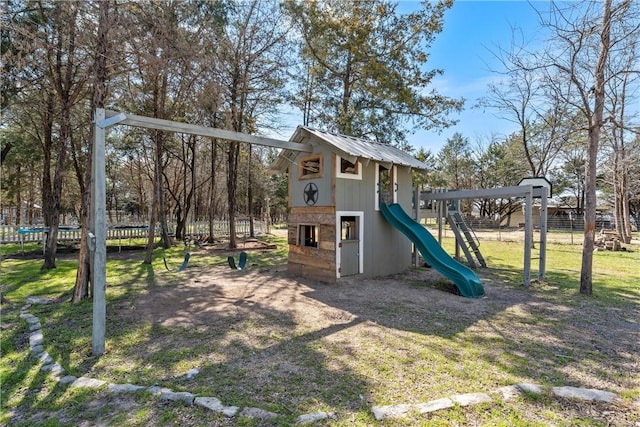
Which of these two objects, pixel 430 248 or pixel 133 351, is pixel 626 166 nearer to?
pixel 430 248

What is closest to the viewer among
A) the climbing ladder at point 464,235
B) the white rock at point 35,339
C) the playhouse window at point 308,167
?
the white rock at point 35,339

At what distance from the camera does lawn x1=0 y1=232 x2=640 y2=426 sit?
2619 millimetres

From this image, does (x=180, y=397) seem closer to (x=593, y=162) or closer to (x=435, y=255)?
(x=435, y=255)

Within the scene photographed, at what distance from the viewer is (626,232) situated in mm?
16125

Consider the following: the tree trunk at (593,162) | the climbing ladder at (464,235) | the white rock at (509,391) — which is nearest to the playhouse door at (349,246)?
the climbing ladder at (464,235)

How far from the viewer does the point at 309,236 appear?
8820 millimetres

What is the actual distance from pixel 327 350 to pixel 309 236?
5.13 meters

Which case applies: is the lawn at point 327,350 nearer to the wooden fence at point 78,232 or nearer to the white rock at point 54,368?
the white rock at point 54,368

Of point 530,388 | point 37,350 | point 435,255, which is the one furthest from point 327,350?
point 435,255

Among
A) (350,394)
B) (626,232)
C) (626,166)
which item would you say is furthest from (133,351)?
(626,232)

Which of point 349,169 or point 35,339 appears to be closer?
point 35,339

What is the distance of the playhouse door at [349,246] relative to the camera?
300 inches

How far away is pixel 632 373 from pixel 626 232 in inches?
698

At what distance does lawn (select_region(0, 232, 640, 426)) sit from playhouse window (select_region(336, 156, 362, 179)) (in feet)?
8.39
